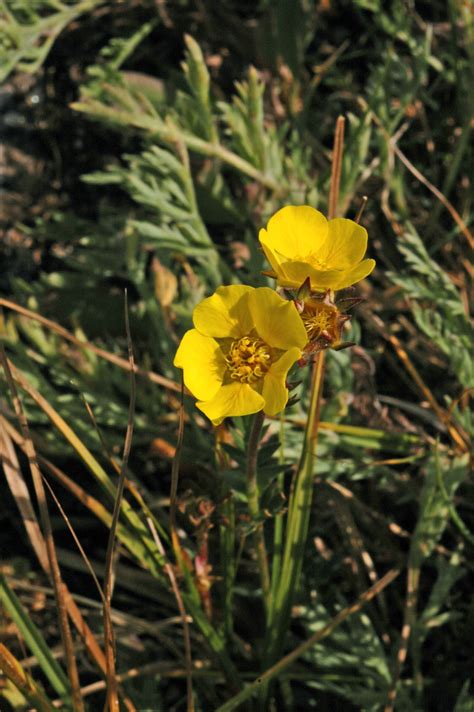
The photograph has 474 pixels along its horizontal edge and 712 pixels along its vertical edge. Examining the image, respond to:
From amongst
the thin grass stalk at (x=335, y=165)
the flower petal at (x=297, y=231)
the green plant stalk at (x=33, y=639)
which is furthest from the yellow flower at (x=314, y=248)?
the green plant stalk at (x=33, y=639)

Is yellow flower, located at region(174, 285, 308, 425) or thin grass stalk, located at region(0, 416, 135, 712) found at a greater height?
yellow flower, located at region(174, 285, 308, 425)

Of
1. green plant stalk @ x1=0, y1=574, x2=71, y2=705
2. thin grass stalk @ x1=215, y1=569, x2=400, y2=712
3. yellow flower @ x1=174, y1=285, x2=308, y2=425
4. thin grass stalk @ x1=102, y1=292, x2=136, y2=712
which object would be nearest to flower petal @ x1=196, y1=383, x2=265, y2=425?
yellow flower @ x1=174, y1=285, x2=308, y2=425

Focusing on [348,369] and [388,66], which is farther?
[388,66]

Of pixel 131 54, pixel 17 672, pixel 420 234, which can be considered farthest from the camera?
pixel 131 54

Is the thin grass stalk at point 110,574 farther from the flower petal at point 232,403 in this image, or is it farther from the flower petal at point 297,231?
the flower petal at point 297,231

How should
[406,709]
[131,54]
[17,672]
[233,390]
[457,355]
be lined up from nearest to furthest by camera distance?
[233,390] → [17,672] → [406,709] → [457,355] → [131,54]

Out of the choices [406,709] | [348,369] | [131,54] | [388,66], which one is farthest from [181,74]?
[406,709]

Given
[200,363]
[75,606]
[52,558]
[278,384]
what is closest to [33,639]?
[75,606]

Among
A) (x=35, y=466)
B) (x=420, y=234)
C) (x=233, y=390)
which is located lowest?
(x=420, y=234)

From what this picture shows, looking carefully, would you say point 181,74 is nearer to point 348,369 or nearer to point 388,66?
point 388,66

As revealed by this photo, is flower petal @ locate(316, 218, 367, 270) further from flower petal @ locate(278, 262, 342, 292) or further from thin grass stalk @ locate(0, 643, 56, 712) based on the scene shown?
thin grass stalk @ locate(0, 643, 56, 712)
